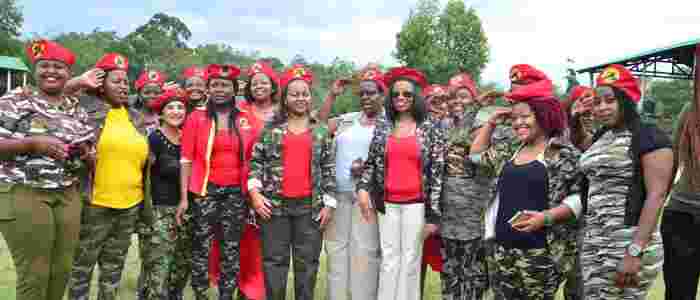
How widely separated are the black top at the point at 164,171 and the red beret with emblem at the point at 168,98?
0.90ft

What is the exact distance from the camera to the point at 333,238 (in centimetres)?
468

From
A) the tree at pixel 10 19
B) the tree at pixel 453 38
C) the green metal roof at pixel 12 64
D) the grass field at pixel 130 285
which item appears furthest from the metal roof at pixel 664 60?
the tree at pixel 10 19

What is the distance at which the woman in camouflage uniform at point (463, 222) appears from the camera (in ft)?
13.7

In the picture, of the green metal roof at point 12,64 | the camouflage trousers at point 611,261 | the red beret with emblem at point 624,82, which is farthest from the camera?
the green metal roof at point 12,64

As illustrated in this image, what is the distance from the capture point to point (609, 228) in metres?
2.97

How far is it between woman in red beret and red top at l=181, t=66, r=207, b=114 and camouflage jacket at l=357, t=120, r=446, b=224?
1.77m

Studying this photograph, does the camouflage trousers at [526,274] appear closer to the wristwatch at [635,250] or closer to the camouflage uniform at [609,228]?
the camouflage uniform at [609,228]

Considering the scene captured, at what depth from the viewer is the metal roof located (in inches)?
645

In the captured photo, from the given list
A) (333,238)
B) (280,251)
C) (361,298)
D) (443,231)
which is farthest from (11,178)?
(443,231)

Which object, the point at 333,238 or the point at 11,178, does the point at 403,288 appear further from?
Answer: the point at 11,178

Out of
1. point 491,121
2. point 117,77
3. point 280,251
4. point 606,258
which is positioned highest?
point 117,77

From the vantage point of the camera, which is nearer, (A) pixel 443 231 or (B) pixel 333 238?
(A) pixel 443 231

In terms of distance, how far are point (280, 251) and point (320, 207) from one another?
49cm

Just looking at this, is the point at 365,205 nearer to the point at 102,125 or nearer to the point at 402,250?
the point at 402,250
